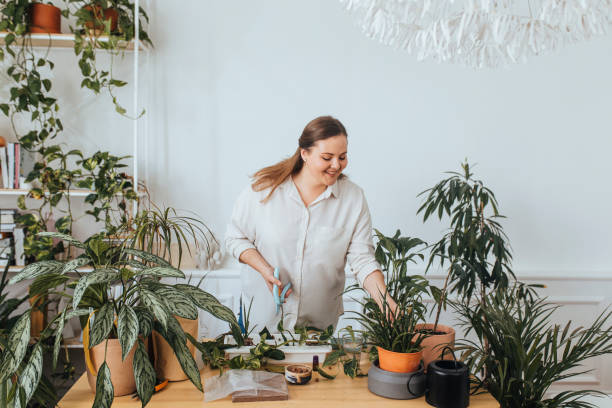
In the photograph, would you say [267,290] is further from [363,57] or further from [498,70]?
[498,70]

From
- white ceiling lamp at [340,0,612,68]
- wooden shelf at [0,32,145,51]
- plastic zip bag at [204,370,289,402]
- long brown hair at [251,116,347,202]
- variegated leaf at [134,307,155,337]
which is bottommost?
plastic zip bag at [204,370,289,402]

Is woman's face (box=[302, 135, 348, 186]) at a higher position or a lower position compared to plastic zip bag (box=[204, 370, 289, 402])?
higher

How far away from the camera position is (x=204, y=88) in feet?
10.3

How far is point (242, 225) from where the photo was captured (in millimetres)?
2342

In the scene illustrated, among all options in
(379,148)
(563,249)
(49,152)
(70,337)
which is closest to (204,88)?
(49,152)

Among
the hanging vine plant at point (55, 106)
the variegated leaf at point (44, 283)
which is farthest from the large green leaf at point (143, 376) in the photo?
the hanging vine plant at point (55, 106)

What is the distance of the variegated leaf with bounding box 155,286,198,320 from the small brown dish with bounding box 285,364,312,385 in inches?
15.6

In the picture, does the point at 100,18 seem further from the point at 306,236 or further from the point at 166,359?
the point at 166,359

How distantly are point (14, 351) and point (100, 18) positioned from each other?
2209mm

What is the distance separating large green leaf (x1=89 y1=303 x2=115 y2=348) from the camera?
1.24 metres

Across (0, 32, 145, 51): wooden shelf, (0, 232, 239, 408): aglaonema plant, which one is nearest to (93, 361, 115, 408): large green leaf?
(0, 232, 239, 408): aglaonema plant

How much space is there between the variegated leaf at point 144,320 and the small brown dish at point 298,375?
0.46m

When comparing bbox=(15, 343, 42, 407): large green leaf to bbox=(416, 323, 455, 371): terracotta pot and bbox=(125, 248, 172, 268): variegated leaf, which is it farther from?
bbox=(416, 323, 455, 371): terracotta pot

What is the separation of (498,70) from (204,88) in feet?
6.33
